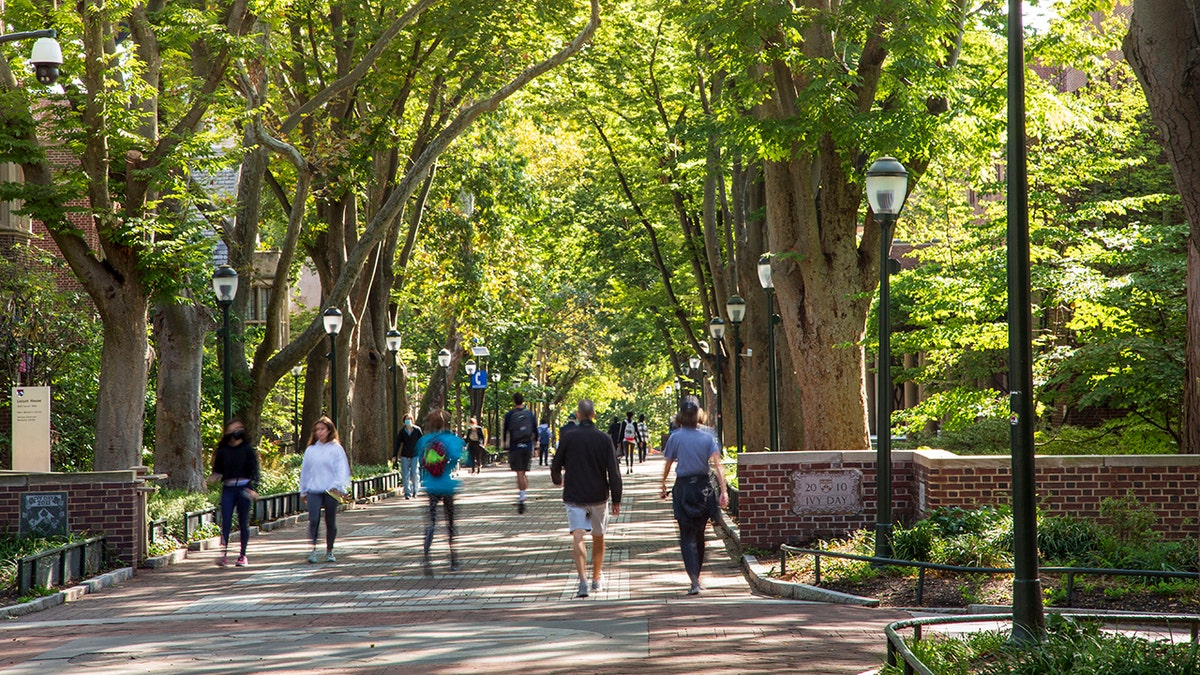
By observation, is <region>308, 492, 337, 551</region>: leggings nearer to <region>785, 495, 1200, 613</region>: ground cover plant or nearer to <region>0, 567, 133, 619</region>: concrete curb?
<region>0, 567, 133, 619</region>: concrete curb

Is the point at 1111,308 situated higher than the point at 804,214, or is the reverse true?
the point at 804,214

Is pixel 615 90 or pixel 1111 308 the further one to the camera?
pixel 615 90

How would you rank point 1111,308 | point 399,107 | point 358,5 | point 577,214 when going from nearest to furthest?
point 1111,308 < point 358,5 < point 399,107 < point 577,214

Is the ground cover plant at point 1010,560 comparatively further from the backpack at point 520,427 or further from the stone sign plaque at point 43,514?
the backpack at point 520,427

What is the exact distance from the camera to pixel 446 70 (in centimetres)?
2800

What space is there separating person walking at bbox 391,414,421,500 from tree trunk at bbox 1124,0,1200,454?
58.9ft

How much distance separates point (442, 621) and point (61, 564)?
5130 millimetres

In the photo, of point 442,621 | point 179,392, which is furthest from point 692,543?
point 179,392

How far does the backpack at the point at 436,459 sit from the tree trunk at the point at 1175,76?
8.77 metres

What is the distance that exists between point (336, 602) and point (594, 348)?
5843 centimetres

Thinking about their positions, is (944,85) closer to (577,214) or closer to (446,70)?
(446,70)

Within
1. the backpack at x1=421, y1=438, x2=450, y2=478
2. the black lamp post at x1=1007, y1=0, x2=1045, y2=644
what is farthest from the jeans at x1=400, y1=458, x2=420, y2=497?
the black lamp post at x1=1007, y1=0, x2=1045, y2=644

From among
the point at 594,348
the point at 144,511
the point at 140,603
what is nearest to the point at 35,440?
the point at 144,511

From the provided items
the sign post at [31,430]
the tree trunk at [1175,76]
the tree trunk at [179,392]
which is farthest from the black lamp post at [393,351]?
the tree trunk at [1175,76]
